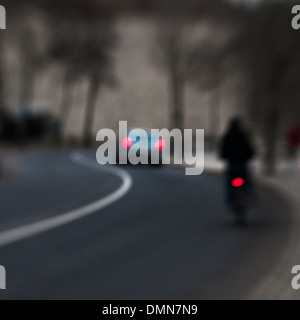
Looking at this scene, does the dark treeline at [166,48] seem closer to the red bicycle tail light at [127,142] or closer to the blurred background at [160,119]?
the blurred background at [160,119]

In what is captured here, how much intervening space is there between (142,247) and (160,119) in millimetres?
68229

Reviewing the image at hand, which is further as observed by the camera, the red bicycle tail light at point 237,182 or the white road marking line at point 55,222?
the red bicycle tail light at point 237,182

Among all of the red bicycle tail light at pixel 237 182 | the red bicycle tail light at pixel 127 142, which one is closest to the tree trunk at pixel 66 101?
the red bicycle tail light at pixel 127 142

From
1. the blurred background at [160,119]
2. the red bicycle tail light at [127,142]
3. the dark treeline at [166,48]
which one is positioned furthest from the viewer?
the dark treeline at [166,48]

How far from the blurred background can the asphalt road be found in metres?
0.04

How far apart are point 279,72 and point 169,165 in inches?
357

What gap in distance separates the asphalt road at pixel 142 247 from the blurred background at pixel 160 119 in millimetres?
43

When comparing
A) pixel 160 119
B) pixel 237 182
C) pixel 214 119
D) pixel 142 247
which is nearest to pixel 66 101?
pixel 160 119

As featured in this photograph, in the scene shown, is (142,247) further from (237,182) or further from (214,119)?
(214,119)

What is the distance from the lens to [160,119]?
7894 cm

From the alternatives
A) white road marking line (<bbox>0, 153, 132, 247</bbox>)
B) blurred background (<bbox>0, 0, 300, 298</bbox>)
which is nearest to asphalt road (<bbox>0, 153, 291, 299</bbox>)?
blurred background (<bbox>0, 0, 300, 298</bbox>)

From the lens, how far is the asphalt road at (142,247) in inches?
324
